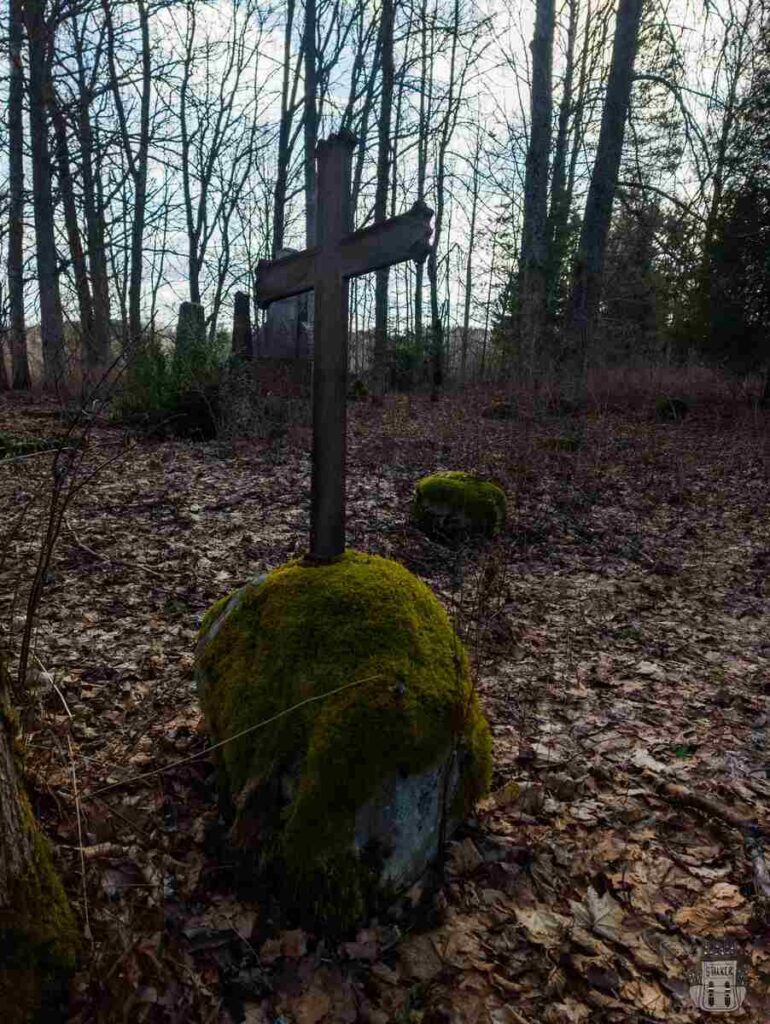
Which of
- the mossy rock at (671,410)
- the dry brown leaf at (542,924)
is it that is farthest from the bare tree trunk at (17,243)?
the mossy rock at (671,410)

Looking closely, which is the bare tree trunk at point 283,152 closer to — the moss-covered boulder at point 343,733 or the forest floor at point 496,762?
the forest floor at point 496,762

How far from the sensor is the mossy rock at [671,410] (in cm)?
1272

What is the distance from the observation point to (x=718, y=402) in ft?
46.2

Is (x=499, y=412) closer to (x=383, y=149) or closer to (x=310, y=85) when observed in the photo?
(x=383, y=149)

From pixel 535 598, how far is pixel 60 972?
12.7 ft

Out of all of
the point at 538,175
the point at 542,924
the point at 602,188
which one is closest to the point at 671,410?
the point at 602,188

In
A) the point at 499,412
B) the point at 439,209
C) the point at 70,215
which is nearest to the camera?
the point at 499,412

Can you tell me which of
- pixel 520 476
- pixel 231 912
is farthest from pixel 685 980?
pixel 520 476

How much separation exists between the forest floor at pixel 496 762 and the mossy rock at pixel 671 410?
20.5 ft

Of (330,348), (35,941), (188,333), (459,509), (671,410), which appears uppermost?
(188,333)

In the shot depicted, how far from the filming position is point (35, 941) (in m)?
1.61

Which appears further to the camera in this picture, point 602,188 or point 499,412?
point 499,412

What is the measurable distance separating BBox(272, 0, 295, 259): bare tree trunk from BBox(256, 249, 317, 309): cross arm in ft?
37.8

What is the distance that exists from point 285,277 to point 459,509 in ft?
11.2
